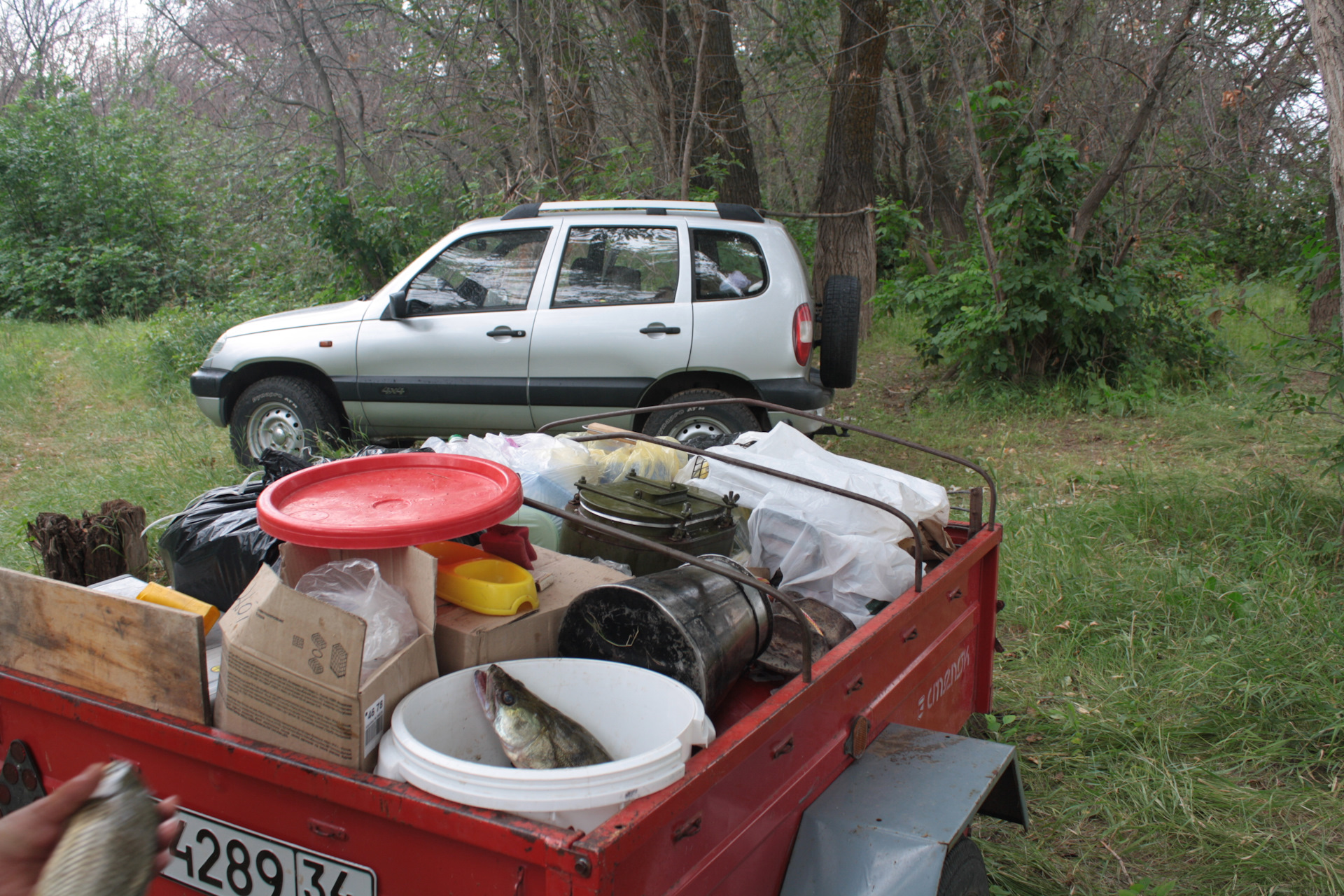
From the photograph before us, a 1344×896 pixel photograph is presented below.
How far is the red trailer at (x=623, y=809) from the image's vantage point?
131 cm

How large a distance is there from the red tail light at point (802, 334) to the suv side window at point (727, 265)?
0.30 metres

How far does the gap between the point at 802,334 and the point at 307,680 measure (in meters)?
4.72

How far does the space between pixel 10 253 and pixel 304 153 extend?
8.68 metres

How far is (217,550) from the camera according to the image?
2.51 metres

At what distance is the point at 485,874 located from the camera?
132 centimetres

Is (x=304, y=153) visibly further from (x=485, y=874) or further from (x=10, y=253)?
(x=485, y=874)

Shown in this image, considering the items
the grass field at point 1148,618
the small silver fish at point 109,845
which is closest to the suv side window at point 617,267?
the grass field at point 1148,618

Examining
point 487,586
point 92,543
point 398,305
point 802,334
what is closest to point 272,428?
point 398,305

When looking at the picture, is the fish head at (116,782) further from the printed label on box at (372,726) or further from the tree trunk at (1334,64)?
the tree trunk at (1334,64)

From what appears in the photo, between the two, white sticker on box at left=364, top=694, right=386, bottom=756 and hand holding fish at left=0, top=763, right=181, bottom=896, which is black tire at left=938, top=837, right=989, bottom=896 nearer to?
white sticker on box at left=364, top=694, right=386, bottom=756

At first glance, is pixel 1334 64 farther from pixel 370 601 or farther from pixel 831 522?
pixel 370 601

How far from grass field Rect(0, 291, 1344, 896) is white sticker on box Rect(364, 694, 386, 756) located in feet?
6.51

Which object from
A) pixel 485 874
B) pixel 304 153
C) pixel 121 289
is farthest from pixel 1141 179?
pixel 121 289

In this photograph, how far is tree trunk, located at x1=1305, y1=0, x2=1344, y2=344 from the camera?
393 centimetres
